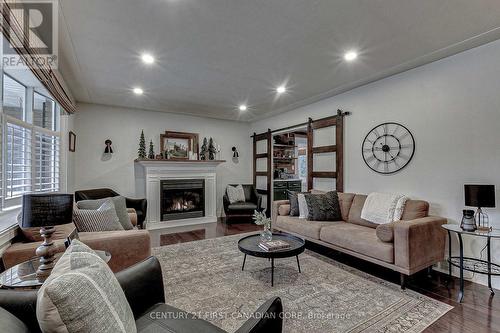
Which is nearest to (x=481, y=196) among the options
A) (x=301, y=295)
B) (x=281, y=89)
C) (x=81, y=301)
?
(x=301, y=295)

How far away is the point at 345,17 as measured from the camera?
221 cm

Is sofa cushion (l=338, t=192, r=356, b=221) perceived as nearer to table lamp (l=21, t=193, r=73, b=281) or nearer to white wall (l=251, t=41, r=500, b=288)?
white wall (l=251, t=41, r=500, b=288)

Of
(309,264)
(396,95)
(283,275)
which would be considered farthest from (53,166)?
(396,95)

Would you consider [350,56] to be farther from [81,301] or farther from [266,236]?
[81,301]

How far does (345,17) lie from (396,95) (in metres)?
1.80

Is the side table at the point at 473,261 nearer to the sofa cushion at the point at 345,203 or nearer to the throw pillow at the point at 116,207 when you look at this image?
the sofa cushion at the point at 345,203

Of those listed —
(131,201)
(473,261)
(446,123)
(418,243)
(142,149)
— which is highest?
(446,123)

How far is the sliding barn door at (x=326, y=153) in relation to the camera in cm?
427

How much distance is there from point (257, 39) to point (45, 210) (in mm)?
2397

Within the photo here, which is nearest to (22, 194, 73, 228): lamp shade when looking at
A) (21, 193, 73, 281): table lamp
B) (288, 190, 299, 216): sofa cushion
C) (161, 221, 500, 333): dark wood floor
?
(21, 193, 73, 281): table lamp

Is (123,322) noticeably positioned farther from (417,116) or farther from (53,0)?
(417,116)

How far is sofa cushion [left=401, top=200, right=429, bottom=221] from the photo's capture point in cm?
296

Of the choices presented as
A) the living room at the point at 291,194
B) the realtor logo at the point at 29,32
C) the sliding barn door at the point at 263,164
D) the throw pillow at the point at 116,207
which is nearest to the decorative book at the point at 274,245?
the living room at the point at 291,194

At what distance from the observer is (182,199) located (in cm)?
571
